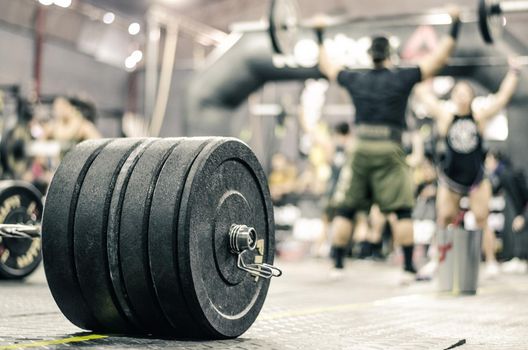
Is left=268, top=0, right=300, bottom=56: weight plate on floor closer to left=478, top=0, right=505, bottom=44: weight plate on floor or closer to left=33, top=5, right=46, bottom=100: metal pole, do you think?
left=478, top=0, right=505, bottom=44: weight plate on floor

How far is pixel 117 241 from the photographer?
191 cm

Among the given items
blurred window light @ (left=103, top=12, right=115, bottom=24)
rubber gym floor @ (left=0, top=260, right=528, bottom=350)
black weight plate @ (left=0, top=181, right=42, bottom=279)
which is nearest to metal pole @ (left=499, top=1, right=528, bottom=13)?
rubber gym floor @ (left=0, top=260, right=528, bottom=350)

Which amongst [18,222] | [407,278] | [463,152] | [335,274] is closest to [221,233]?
[18,222]

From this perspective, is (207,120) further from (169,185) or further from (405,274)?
(169,185)

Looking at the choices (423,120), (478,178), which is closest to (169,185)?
(478,178)

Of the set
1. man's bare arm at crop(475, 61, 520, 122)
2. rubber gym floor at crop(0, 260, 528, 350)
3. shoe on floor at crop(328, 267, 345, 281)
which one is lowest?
shoe on floor at crop(328, 267, 345, 281)

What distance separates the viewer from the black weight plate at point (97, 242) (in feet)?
6.25

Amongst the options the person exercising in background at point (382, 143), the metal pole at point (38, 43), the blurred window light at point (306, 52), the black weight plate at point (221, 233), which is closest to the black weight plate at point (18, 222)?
the person exercising in background at point (382, 143)

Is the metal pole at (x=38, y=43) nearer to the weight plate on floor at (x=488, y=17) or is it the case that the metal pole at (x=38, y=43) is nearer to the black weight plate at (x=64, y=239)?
the weight plate on floor at (x=488, y=17)

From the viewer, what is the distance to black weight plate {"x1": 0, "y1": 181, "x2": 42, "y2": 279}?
361 cm

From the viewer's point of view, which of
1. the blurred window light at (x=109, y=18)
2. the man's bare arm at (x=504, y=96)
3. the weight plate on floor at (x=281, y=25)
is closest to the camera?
the man's bare arm at (x=504, y=96)

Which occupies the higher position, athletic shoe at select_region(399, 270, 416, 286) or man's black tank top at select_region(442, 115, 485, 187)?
man's black tank top at select_region(442, 115, 485, 187)

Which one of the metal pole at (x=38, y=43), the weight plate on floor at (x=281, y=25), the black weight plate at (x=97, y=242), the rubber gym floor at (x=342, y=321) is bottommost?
the rubber gym floor at (x=342, y=321)

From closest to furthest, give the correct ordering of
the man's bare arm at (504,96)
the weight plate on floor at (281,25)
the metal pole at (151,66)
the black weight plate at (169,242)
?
1. the black weight plate at (169,242)
2. the man's bare arm at (504,96)
3. the weight plate on floor at (281,25)
4. the metal pole at (151,66)
